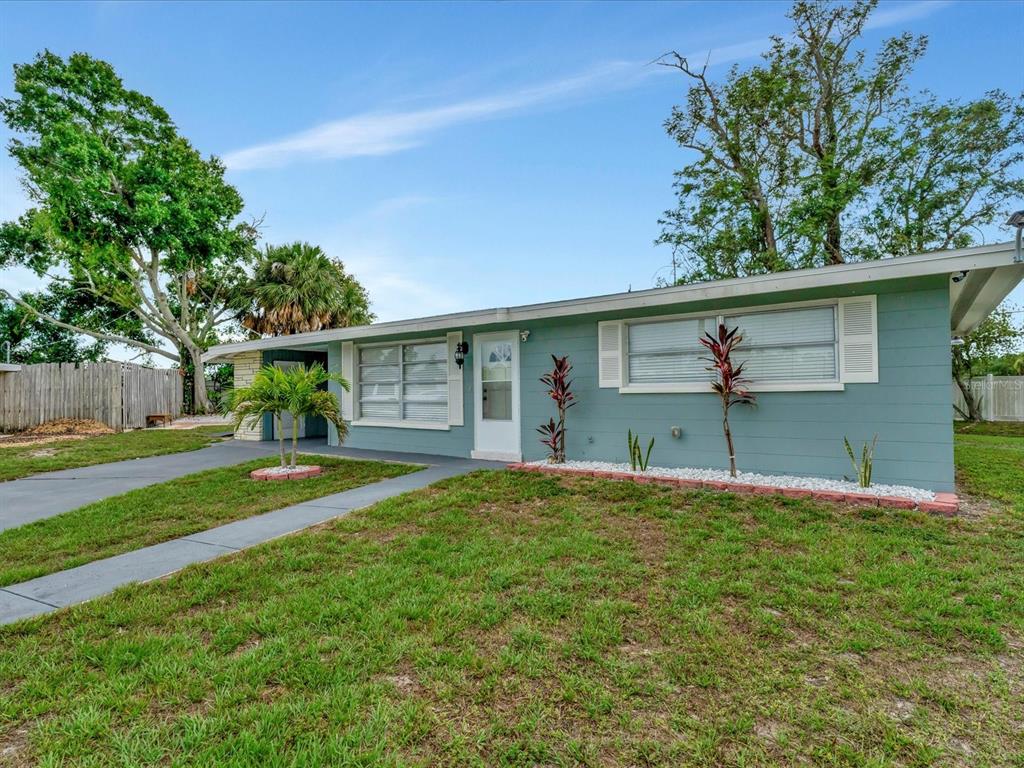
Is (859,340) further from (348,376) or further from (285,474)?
(348,376)

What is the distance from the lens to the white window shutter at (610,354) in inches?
278

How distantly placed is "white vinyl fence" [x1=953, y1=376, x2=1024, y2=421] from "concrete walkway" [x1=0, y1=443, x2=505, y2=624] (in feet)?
59.9

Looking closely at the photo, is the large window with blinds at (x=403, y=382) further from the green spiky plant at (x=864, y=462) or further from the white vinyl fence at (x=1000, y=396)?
the white vinyl fence at (x=1000, y=396)

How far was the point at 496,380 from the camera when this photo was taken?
8.26 meters

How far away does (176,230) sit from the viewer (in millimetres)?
17781

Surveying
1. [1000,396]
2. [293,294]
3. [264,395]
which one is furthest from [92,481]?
[1000,396]

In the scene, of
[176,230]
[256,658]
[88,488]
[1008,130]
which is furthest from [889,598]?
[176,230]

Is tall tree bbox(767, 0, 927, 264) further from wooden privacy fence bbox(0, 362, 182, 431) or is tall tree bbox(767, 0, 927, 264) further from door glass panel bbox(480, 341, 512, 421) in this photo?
wooden privacy fence bbox(0, 362, 182, 431)

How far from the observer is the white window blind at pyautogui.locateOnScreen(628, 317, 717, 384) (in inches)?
259

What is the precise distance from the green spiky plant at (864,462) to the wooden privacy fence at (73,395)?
1768cm

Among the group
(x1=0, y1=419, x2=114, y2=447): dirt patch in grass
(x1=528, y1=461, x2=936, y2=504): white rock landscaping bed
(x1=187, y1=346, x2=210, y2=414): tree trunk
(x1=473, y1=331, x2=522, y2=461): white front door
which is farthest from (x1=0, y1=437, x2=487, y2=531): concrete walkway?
(x1=187, y1=346, x2=210, y2=414): tree trunk

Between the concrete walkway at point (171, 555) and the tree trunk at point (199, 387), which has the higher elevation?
the tree trunk at point (199, 387)

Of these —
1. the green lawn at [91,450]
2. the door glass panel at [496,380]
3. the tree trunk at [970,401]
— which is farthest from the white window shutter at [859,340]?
the tree trunk at [970,401]

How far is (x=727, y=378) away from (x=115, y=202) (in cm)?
1991
